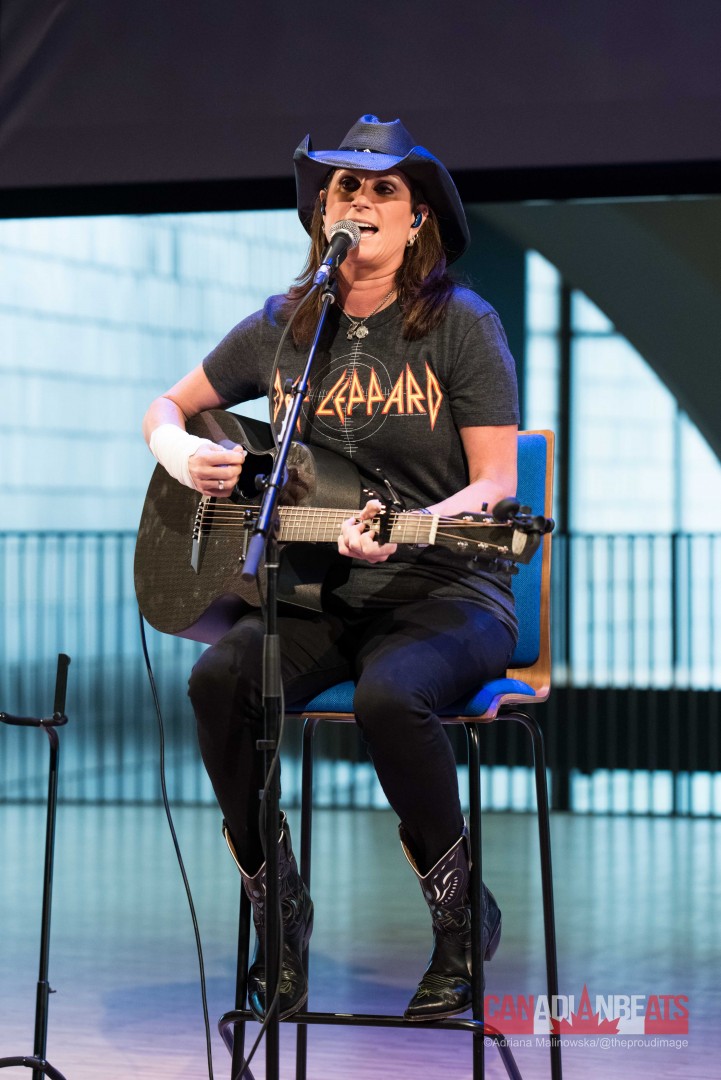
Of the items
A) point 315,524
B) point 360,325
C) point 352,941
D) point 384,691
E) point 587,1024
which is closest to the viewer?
point 384,691

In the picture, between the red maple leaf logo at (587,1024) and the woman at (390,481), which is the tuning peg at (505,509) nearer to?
the woman at (390,481)

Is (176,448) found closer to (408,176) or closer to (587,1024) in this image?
(408,176)

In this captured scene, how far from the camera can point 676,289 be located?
6.65 metres

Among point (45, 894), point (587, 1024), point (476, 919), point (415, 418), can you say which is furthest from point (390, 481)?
point (587, 1024)

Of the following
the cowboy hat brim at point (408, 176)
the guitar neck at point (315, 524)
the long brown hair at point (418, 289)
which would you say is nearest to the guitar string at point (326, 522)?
the guitar neck at point (315, 524)

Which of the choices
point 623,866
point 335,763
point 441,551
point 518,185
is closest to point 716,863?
point 623,866

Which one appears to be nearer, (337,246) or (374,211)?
(337,246)

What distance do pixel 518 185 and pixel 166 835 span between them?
3081 millimetres

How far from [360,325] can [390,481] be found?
294mm

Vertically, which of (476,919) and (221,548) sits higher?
(221,548)

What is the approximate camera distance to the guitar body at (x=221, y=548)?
2.13m

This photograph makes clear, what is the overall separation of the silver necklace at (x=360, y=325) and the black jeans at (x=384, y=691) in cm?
49

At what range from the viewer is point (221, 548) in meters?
2.22

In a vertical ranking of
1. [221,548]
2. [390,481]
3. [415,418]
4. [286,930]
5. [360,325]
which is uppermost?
[360,325]
